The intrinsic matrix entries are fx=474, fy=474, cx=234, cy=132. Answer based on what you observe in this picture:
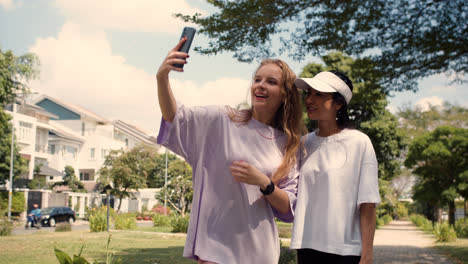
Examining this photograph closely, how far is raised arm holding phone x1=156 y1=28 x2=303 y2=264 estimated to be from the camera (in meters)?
2.05

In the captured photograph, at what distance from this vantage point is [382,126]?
25.5 m

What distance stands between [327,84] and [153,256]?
9.97 metres

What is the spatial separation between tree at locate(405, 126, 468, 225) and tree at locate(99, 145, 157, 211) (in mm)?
20317

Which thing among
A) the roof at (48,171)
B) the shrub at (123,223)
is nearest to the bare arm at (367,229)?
the shrub at (123,223)

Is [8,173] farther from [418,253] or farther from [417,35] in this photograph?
[417,35]

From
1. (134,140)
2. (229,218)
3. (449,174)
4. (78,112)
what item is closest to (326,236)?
(229,218)

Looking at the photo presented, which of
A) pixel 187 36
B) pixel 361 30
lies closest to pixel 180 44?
pixel 187 36

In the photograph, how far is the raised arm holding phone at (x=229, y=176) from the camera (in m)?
2.05

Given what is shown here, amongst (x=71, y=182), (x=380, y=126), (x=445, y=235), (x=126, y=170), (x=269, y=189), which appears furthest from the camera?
(x=71, y=182)

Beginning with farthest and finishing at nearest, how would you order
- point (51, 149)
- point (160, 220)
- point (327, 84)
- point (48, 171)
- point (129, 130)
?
point (129, 130) < point (51, 149) < point (48, 171) < point (160, 220) < point (327, 84)

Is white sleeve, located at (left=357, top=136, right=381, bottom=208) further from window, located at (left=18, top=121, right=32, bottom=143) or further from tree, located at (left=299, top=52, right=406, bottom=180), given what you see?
window, located at (left=18, top=121, right=32, bottom=143)

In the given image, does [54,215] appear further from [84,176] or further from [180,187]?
[84,176]

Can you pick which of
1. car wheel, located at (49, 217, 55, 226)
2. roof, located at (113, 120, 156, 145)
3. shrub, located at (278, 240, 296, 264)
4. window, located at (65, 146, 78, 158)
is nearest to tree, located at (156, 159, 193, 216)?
car wheel, located at (49, 217, 55, 226)

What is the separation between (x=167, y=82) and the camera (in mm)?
1968
